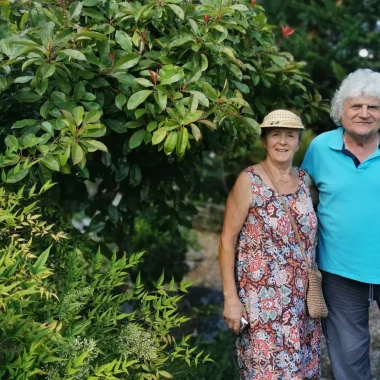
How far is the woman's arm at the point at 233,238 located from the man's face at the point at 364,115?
1.83 feet

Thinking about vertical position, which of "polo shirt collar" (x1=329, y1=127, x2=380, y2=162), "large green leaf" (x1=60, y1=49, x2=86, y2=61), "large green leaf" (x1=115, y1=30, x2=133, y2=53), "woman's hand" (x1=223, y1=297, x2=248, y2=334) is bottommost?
"woman's hand" (x1=223, y1=297, x2=248, y2=334)

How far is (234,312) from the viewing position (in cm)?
300

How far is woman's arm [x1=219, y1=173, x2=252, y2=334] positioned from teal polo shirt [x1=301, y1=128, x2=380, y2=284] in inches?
16.5

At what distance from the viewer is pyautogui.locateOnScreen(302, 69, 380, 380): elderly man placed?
2996 millimetres

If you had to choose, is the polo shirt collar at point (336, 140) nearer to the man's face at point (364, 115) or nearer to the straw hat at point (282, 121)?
the man's face at point (364, 115)

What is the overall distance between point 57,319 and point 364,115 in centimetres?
161

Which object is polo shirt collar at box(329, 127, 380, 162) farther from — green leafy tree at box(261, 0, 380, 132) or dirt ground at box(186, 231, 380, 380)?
green leafy tree at box(261, 0, 380, 132)

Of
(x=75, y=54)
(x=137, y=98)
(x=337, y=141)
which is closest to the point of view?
(x=75, y=54)

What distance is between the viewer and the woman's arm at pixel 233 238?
2.94m

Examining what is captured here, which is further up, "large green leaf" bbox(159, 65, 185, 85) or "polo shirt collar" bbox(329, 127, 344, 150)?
"large green leaf" bbox(159, 65, 185, 85)

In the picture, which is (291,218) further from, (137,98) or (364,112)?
(137,98)

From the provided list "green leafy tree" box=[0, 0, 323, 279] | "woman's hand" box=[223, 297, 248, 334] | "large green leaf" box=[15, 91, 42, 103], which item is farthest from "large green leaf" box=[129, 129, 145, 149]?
"woman's hand" box=[223, 297, 248, 334]

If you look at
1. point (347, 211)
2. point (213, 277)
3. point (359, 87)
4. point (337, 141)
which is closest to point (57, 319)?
point (347, 211)

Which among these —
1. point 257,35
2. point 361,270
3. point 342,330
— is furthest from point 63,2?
point 342,330
